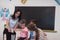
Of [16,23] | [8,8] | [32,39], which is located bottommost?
[32,39]

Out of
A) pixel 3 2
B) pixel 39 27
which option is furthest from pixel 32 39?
pixel 3 2

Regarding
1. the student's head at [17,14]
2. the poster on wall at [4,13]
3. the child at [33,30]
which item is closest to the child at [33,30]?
the child at [33,30]

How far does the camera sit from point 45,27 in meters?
2.68

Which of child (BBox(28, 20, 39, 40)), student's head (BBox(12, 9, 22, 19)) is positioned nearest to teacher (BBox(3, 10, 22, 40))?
student's head (BBox(12, 9, 22, 19))

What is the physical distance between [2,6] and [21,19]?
0.25 metres

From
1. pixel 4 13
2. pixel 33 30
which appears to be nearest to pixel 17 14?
pixel 4 13

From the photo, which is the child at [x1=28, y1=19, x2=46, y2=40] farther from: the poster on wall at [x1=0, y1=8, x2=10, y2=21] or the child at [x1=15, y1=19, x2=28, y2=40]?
the poster on wall at [x1=0, y1=8, x2=10, y2=21]

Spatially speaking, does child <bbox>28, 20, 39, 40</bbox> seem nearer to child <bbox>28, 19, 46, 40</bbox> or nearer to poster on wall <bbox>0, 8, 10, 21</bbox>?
child <bbox>28, 19, 46, 40</bbox>

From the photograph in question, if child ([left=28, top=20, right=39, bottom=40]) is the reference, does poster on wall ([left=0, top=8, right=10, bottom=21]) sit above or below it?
above

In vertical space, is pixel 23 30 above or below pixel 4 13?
below

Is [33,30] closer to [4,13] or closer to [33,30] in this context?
[33,30]

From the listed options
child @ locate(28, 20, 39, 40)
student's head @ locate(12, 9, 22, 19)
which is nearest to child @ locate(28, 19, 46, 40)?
child @ locate(28, 20, 39, 40)

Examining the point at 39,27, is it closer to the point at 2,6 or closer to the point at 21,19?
the point at 21,19

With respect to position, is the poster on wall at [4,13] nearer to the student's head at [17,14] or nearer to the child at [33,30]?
the student's head at [17,14]
